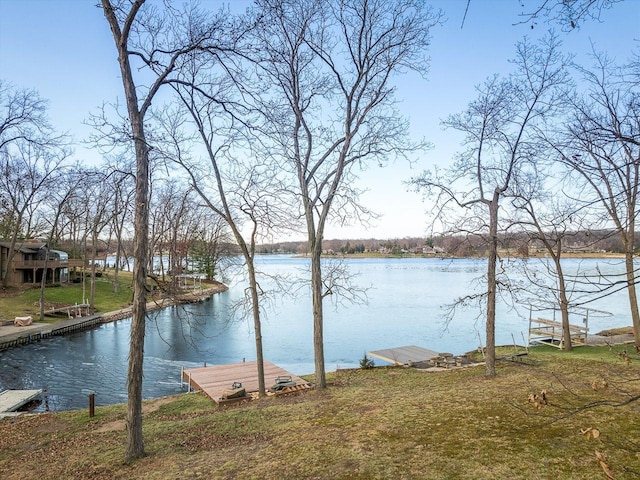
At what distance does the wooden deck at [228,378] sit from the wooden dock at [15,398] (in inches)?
192

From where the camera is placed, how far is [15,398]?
13.9m

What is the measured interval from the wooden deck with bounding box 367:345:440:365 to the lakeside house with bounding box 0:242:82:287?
97.8ft

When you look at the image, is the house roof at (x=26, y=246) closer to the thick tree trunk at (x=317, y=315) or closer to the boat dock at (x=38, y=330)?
the boat dock at (x=38, y=330)

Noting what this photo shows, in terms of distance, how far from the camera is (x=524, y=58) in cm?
1039

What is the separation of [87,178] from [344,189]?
638cm

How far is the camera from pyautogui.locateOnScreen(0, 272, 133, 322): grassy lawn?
98.7 ft

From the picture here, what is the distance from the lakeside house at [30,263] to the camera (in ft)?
121

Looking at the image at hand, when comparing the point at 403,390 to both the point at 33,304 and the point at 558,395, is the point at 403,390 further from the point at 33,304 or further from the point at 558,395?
the point at 33,304

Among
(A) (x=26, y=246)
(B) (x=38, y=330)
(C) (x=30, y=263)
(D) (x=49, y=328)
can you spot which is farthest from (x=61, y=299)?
(B) (x=38, y=330)

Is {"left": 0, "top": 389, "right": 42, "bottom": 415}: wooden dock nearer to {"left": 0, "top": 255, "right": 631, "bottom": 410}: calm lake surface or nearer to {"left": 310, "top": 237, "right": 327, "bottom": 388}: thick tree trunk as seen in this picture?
{"left": 0, "top": 255, "right": 631, "bottom": 410}: calm lake surface

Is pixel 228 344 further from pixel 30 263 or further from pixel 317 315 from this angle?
pixel 30 263

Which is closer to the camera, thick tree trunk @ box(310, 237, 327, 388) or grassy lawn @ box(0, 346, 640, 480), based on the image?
grassy lawn @ box(0, 346, 640, 480)

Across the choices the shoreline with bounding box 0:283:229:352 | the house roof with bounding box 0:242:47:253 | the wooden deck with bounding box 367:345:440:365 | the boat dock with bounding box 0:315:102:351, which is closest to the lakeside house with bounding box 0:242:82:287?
the house roof with bounding box 0:242:47:253

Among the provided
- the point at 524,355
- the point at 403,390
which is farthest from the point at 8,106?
the point at 524,355
